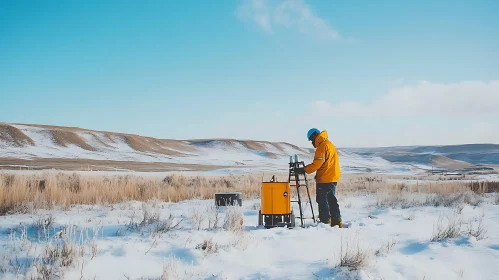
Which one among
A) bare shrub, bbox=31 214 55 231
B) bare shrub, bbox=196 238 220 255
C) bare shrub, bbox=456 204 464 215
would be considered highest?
bare shrub, bbox=31 214 55 231

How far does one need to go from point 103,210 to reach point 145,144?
62.3 metres

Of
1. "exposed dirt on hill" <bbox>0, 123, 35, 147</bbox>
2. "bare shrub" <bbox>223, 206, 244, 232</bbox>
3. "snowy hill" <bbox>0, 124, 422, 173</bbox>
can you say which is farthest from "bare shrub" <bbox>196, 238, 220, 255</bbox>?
"exposed dirt on hill" <bbox>0, 123, 35, 147</bbox>

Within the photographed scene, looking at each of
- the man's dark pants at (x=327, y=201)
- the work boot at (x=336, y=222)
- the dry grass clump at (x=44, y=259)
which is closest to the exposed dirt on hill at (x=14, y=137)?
the man's dark pants at (x=327, y=201)

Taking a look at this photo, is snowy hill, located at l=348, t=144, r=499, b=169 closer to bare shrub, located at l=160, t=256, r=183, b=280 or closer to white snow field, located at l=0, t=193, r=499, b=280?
white snow field, located at l=0, t=193, r=499, b=280

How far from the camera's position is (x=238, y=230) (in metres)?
4.81

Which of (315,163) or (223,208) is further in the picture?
(223,208)

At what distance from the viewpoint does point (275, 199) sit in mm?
5781

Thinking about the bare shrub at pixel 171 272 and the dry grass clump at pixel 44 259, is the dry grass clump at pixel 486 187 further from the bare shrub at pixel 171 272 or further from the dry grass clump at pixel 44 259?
the dry grass clump at pixel 44 259

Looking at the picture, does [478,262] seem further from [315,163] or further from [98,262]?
[98,262]

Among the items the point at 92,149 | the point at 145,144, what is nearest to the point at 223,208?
the point at 92,149

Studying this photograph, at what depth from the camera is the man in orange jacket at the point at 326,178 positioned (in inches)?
242

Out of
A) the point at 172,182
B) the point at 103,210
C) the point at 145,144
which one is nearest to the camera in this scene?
the point at 103,210

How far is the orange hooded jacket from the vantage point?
611 centimetres

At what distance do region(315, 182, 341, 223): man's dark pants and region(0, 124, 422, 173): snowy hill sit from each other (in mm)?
29012
